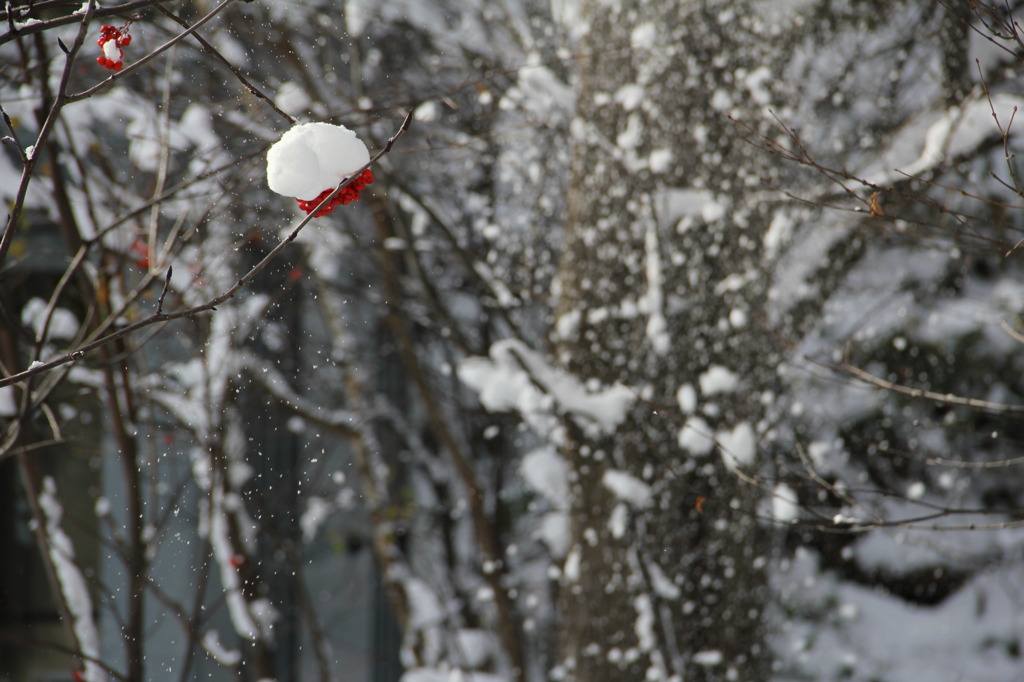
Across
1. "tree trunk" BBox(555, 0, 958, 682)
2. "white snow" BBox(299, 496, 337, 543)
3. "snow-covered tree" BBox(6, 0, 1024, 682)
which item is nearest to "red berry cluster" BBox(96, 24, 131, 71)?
"snow-covered tree" BBox(6, 0, 1024, 682)

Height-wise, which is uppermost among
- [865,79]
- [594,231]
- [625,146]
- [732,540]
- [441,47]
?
[441,47]

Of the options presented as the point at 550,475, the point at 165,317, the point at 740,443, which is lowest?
the point at 165,317

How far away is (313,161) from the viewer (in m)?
1.02

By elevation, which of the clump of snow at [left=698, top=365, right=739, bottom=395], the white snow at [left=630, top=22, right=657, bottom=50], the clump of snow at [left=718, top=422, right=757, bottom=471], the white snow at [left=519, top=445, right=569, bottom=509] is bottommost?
the clump of snow at [left=718, top=422, right=757, bottom=471]

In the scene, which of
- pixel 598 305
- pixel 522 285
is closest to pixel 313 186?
pixel 598 305

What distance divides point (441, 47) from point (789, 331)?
2551 mm

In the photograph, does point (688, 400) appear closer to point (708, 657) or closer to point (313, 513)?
point (708, 657)

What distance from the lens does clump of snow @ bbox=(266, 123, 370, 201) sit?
1.02 metres

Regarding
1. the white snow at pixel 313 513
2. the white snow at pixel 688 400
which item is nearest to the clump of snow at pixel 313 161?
the white snow at pixel 688 400

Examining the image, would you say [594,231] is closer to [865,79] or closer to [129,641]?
[865,79]

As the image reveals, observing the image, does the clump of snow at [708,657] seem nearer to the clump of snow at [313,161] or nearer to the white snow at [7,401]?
the white snow at [7,401]

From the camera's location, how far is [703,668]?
3188mm

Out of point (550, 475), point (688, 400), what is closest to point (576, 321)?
point (688, 400)

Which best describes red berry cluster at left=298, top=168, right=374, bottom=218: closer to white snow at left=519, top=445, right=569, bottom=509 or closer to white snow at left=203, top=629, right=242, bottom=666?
white snow at left=203, top=629, right=242, bottom=666
